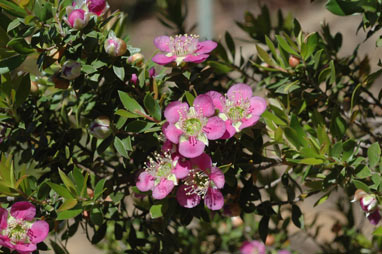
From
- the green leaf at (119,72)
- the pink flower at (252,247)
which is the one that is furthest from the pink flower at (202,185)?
the pink flower at (252,247)

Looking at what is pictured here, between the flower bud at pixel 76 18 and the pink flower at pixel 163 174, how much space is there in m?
0.28

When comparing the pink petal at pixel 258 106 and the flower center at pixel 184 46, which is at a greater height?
the flower center at pixel 184 46

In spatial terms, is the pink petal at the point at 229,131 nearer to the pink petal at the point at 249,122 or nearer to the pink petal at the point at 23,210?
the pink petal at the point at 249,122

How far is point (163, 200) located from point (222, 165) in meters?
0.14

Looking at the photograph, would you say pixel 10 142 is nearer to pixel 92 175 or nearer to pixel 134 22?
pixel 92 175

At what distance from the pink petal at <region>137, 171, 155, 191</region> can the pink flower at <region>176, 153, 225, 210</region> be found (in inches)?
2.2

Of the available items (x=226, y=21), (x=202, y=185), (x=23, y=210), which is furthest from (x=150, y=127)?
(x=226, y=21)

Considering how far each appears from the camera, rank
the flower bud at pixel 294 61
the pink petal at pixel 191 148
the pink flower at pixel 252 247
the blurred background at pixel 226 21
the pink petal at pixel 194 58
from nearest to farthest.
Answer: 1. the pink petal at pixel 191 148
2. the pink petal at pixel 194 58
3. the flower bud at pixel 294 61
4. the pink flower at pixel 252 247
5. the blurred background at pixel 226 21

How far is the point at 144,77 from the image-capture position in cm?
97

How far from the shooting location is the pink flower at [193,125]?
845 millimetres

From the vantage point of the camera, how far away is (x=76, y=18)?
2.79 feet

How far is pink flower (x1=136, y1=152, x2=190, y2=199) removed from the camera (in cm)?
86

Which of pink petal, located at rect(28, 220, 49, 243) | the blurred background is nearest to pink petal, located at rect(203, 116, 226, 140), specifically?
pink petal, located at rect(28, 220, 49, 243)

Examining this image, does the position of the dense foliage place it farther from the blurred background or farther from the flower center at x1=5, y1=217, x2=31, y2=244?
the blurred background
